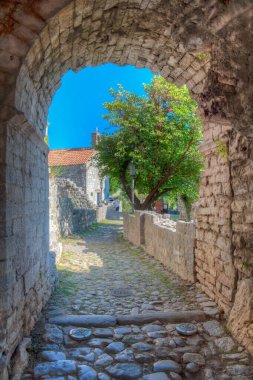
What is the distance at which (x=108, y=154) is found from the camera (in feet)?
53.8

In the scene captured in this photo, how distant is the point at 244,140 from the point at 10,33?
117 inches

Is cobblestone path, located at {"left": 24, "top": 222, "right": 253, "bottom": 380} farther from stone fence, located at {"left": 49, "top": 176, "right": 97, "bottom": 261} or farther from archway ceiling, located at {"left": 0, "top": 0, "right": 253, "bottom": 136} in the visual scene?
stone fence, located at {"left": 49, "top": 176, "right": 97, "bottom": 261}

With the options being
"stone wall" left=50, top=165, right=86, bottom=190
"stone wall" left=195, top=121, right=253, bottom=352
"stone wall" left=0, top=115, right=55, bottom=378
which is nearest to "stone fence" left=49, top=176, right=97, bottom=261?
"stone wall" left=0, top=115, right=55, bottom=378

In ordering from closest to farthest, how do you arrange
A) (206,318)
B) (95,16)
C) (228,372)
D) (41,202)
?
1. (228,372)
2. (95,16)
3. (206,318)
4. (41,202)

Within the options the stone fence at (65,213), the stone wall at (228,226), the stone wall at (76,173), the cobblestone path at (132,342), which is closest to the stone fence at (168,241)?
the cobblestone path at (132,342)

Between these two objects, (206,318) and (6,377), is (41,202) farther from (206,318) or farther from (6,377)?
(206,318)

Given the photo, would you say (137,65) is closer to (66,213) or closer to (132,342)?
(132,342)

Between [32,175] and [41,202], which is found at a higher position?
[32,175]

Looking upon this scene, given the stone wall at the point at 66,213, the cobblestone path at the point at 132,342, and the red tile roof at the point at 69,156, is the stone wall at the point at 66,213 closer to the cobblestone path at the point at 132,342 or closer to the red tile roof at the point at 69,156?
the cobblestone path at the point at 132,342

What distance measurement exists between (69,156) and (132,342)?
26.7m

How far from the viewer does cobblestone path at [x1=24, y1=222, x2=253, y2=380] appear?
3316mm

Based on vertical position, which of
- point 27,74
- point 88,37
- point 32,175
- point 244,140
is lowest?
point 32,175

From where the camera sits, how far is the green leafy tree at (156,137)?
49.6 ft

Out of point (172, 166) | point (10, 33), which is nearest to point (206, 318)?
point (10, 33)
